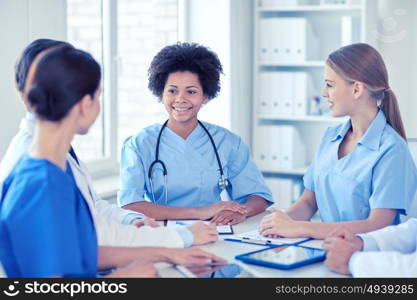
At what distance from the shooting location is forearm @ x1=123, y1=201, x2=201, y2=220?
233 centimetres

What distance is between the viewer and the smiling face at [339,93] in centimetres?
226

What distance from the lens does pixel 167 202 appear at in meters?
2.52

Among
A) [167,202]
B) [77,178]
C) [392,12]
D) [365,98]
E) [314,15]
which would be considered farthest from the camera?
[314,15]

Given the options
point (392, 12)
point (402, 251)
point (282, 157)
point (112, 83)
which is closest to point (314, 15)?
point (392, 12)

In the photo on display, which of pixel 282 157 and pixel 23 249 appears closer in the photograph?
pixel 23 249

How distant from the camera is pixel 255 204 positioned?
252 cm

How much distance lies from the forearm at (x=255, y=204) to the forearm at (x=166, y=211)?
8.8 inches

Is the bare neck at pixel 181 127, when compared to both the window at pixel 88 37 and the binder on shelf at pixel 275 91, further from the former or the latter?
the binder on shelf at pixel 275 91

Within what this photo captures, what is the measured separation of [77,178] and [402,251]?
89 cm

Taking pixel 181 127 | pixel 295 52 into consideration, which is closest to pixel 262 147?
pixel 295 52

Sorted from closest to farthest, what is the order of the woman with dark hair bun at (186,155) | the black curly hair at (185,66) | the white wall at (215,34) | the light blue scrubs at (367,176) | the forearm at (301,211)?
the light blue scrubs at (367,176), the forearm at (301,211), the woman with dark hair bun at (186,155), the black curly hair at (185,66), the white wall at (215,34)

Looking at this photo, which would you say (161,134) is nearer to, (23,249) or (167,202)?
(167,202)

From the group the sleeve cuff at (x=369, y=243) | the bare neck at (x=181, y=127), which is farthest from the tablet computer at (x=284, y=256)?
the bare neck at (x=181, y=127)

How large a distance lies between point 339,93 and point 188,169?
2.05 ft
